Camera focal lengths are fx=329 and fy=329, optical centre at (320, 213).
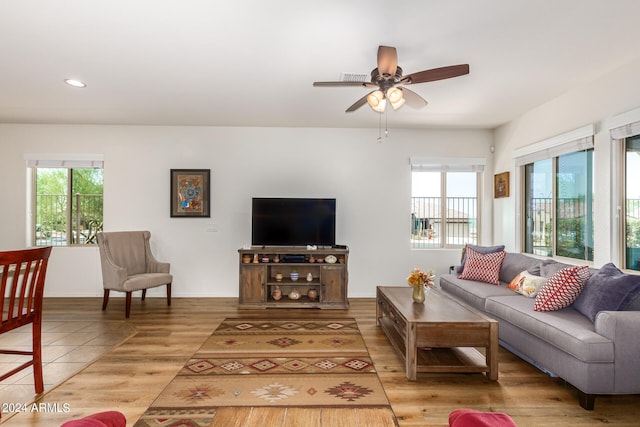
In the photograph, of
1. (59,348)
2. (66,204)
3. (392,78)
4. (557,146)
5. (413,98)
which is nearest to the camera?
(392,78)

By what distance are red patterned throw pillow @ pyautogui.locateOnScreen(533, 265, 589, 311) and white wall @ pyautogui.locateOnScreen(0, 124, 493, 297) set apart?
95.0 inches

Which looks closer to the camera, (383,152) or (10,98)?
(10,98)

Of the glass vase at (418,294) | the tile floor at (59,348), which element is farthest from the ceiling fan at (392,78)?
the tile floor at (59,348)

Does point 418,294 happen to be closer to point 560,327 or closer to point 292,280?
point 560,327

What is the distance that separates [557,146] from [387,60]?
2.72 meters

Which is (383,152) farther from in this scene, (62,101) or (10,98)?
(10,98)

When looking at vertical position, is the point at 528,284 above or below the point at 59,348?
above

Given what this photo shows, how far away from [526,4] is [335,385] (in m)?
2.89

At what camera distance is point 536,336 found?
254 cm

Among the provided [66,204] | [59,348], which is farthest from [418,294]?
[66,204]

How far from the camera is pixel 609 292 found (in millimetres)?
2365

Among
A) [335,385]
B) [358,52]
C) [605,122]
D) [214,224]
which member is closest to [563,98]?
[605,122]

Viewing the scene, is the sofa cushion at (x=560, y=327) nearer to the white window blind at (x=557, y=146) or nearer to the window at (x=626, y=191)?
the window at (x=626, y=191)

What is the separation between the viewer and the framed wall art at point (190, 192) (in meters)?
4.95
